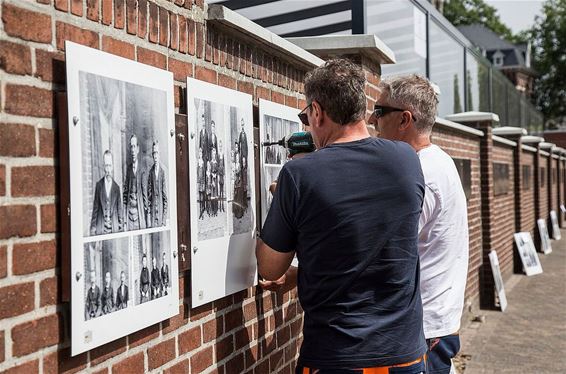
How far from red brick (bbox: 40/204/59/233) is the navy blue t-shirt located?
72 centimetres

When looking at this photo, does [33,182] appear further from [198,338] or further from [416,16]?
[416,16]

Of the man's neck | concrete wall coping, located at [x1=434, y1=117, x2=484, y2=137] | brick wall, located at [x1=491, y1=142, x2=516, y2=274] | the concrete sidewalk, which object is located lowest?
the concrete sidewalk

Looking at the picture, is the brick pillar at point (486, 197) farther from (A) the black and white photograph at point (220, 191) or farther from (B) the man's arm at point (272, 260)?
(B) the man's arm at point (272, 260)

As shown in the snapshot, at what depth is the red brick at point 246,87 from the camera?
3.14 metres

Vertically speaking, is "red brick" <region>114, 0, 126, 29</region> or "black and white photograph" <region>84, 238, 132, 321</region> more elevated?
"red brick" <region>114, 0, 126, 29</region>

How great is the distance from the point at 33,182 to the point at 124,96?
444 millimetres

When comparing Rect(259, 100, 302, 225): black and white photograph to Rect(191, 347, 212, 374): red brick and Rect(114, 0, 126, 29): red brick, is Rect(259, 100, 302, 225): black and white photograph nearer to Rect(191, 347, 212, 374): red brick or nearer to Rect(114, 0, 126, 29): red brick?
Rect(191, 347, 212, 374): red brick

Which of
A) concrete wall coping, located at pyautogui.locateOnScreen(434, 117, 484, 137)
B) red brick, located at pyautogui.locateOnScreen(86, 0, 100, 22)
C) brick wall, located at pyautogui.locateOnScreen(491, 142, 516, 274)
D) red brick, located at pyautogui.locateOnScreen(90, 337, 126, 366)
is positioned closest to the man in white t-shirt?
red brick, located at pyautogui.locateOnScreen(90, 337, 126, 366)

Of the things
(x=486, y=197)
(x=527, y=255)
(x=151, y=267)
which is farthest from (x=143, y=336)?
(x=527, y=255)

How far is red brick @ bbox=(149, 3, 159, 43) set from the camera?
243 centimetres

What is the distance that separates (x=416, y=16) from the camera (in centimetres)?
885

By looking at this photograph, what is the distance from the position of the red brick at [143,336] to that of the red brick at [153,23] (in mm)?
939

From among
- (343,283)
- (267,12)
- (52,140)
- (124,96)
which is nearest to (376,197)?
(343,283)

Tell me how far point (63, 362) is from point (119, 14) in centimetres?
103
